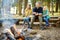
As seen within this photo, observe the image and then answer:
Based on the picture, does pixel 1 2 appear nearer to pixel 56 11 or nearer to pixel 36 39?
pixel 56 11

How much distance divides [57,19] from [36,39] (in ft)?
9.97

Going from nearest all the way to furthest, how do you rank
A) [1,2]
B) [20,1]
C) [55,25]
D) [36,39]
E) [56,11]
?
[36,39]
[55,25]
[1,2]
[20,1]
[56,11]

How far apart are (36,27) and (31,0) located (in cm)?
398

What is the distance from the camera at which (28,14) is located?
7094 millimetres

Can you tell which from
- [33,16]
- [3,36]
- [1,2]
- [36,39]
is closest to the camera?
[3,36]

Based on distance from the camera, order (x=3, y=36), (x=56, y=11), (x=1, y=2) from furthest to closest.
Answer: (x=56, y=11)
(x=1, y=2)
(x=3, y=36)

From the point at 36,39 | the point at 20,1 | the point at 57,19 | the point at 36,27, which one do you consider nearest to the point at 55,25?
the point at 57,19

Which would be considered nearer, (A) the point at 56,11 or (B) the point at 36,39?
(B) the point at 36,39

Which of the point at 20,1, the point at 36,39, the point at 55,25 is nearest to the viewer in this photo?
the point at 36,39

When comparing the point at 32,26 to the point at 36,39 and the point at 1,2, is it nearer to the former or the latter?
the point at 36,39

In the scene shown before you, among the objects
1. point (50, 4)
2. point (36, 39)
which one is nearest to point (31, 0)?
point (50, 4)

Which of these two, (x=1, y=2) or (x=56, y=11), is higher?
(x=1, y=2)

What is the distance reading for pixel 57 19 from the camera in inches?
303

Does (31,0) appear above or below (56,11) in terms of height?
above
